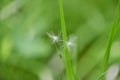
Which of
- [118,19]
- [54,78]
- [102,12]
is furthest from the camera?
[102,12]

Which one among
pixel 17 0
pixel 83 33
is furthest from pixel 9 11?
pixel 83 33

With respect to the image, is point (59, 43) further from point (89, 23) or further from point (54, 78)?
point (89, 23)

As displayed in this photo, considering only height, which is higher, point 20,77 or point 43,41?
point 43,41

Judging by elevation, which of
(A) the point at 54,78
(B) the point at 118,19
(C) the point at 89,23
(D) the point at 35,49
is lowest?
(B) the point at 118,19

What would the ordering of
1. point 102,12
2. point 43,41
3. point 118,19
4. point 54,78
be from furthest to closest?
point 102,12 → point 43,41 → point 54,78 → point 118,19

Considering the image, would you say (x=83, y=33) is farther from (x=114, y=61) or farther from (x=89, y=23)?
(x=114, y=61)

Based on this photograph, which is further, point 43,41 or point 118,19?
point 43,41
